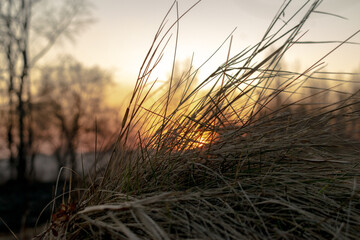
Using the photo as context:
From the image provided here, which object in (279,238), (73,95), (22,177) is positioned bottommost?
(22,177)

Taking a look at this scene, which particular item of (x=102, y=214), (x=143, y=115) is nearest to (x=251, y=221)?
(x=102, y=214)

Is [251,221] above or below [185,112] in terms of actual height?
below

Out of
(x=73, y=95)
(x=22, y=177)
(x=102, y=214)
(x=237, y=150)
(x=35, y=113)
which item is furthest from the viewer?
(x=73, y=95)

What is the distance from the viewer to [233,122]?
3.86 ft

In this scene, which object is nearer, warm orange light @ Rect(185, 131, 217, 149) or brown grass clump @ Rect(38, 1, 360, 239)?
brown grass clump @ Rect(38, 1, 360, 239)

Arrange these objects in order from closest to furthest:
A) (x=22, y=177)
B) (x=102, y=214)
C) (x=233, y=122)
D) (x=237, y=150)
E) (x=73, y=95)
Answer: (x=102, y=214) < (x=237, y=150) < (x=233, y=122) < (x=22, y=177) < (x=73, y=95)

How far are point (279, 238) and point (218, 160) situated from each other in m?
0.31

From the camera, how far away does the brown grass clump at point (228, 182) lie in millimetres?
679

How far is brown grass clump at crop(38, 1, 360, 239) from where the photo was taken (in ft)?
2.23

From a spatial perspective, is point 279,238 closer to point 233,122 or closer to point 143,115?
point 233,122

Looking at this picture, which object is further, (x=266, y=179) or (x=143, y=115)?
(x=143, y=115)

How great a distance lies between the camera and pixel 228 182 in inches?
32.8

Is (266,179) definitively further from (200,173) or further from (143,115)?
(143,115)

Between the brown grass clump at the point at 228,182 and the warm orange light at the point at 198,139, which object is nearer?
the brown grass clump at the point at 228,182
